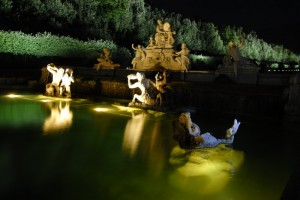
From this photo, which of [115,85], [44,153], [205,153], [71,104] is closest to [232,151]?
[205,153]

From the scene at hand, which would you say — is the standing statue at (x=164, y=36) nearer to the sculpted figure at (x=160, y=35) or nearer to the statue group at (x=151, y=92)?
the sculpted figure at (x=160, y=35)

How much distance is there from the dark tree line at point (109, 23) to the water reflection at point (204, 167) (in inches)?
956

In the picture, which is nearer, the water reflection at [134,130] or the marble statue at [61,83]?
the water reflection at [134,130]

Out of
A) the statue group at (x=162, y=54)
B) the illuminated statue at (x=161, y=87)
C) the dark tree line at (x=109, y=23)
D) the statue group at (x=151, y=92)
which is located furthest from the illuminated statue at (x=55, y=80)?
the dark tree line at (x=109, y=23)

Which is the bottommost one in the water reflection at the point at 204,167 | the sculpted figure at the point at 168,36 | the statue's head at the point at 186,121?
the water reflection at the point at 204,167

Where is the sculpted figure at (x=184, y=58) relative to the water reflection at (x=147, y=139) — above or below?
above

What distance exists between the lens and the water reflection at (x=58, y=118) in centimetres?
1124

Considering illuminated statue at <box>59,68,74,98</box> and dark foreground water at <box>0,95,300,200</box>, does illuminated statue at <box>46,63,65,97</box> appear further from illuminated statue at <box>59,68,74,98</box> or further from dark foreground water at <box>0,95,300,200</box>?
dark foreground water at <box>0,95,300,200</box>

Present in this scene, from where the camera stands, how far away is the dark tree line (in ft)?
123

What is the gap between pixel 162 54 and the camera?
24.9 metres

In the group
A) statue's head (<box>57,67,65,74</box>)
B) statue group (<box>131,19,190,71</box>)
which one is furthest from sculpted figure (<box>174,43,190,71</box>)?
statue's head (<box>57,67,65,74</box>)

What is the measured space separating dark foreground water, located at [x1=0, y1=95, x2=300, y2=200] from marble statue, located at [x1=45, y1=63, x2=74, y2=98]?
6.84 metres

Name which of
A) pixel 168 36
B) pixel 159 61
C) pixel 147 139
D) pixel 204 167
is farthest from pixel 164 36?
pixel 204 167

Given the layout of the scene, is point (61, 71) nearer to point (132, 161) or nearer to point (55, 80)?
point (55, 80)
